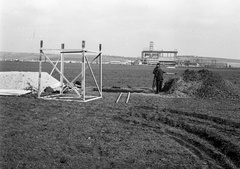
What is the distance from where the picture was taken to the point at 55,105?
37.8 feet

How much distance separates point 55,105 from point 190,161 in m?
7.43

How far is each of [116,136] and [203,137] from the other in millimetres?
2512

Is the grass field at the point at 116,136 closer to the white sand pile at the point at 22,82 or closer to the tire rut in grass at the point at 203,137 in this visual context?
the tire rut in grass at the point at 203,137

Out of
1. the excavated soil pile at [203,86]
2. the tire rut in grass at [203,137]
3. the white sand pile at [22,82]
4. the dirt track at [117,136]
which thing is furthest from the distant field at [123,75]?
the tire rut in grass at [203,137]

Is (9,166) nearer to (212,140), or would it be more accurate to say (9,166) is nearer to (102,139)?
(102,139)

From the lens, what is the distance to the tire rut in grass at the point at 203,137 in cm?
584

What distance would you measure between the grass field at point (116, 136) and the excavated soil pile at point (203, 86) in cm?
361

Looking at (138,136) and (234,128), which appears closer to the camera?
(138,136)

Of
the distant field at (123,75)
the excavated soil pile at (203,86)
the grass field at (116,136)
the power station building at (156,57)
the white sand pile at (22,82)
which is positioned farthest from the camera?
the power station building at (156,57)

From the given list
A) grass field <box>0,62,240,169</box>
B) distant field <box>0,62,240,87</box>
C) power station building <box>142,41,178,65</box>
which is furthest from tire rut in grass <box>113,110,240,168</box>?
power station building <box>142,41,178,65</box>

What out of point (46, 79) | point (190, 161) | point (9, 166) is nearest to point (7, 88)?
point (46, 79)

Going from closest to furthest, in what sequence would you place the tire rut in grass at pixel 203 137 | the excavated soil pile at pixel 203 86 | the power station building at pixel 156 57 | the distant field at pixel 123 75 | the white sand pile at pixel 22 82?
the tire rut in grass at pixel 203 137 < the excavated soil pile at pixel 203 86 < the white sand pile at pixel 22 82 < the distant field at pixel 123 75 < the power station building at pixel 156 57

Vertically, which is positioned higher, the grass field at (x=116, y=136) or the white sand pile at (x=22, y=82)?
the white sand pile at (x=22, y=82)

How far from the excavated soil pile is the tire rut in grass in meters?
5.88
